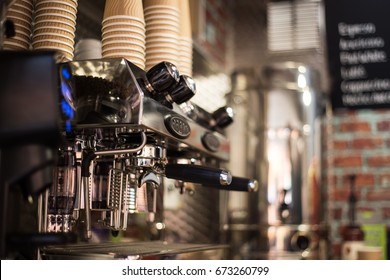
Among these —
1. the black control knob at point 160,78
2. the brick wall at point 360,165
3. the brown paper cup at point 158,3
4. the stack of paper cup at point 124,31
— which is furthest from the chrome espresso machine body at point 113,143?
the brick wall at point 360,165

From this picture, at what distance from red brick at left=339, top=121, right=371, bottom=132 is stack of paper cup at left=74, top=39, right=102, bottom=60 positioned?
1.96m

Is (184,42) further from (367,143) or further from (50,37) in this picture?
(367,143)

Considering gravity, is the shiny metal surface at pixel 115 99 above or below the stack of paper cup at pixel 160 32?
below

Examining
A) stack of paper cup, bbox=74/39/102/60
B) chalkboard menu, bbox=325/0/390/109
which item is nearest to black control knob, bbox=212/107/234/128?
stack of paper cup, bbox=74/39/102/60

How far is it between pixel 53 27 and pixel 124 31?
148 mm

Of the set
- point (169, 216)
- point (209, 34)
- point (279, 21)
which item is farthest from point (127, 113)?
point (279, 21)

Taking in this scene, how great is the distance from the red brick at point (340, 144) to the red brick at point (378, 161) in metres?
0.13

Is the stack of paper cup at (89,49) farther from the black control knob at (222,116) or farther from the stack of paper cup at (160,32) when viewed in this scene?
the black control knob at (222,116)

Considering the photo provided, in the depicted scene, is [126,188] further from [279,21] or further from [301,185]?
[279,21]

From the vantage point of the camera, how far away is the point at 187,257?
4.04 ft

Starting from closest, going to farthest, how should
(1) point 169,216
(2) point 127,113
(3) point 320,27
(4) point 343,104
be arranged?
(2) point 127,113 → (1) point 169,216 → (4) point 343,104 → (3) point 320,27

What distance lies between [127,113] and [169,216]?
3.47ft

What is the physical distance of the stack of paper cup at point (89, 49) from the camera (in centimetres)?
117

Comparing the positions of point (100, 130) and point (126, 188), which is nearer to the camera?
point (100, 130)
